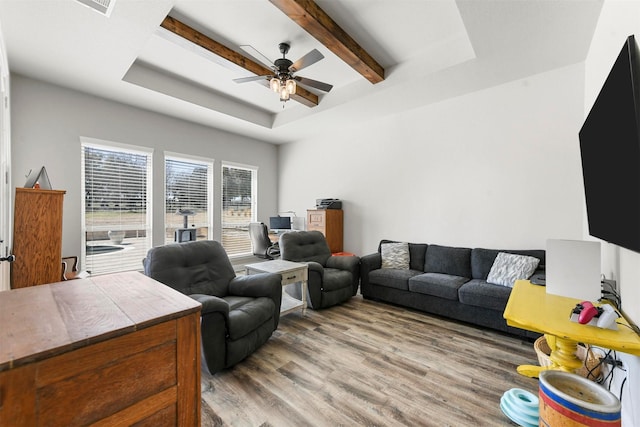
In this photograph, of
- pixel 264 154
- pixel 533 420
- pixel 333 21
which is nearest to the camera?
pixel 533 420

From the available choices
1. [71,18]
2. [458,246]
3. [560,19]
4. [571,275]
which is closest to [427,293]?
[458,246]

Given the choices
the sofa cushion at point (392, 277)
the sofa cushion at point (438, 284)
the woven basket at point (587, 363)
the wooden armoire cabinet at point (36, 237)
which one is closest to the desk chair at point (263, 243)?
the sofa cushion at point (392, 277)

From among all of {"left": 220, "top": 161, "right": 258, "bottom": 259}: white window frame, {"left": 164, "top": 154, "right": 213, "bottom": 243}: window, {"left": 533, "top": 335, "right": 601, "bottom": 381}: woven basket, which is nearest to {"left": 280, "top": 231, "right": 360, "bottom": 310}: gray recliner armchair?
{"left": 164, "top": 154, "right": 213, "bottom": 243}: window

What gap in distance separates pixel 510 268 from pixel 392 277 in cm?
131

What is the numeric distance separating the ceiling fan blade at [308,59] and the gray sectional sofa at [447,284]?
8.48 feet

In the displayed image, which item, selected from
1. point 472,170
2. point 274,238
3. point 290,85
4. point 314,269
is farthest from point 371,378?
point 274,238

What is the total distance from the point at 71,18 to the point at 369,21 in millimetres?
2591

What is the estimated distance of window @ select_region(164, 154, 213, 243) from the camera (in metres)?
4.62

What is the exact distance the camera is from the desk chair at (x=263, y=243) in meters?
4.81

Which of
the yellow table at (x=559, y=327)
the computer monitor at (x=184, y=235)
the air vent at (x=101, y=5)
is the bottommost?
the yellow table at (x=559, y=327)

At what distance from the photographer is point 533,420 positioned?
159 cm

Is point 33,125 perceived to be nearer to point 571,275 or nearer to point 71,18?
point 71,18

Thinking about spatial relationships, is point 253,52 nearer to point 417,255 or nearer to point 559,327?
point 559,327

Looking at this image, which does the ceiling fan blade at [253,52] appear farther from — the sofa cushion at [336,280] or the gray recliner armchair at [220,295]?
the sofa cushion at [336,280]
